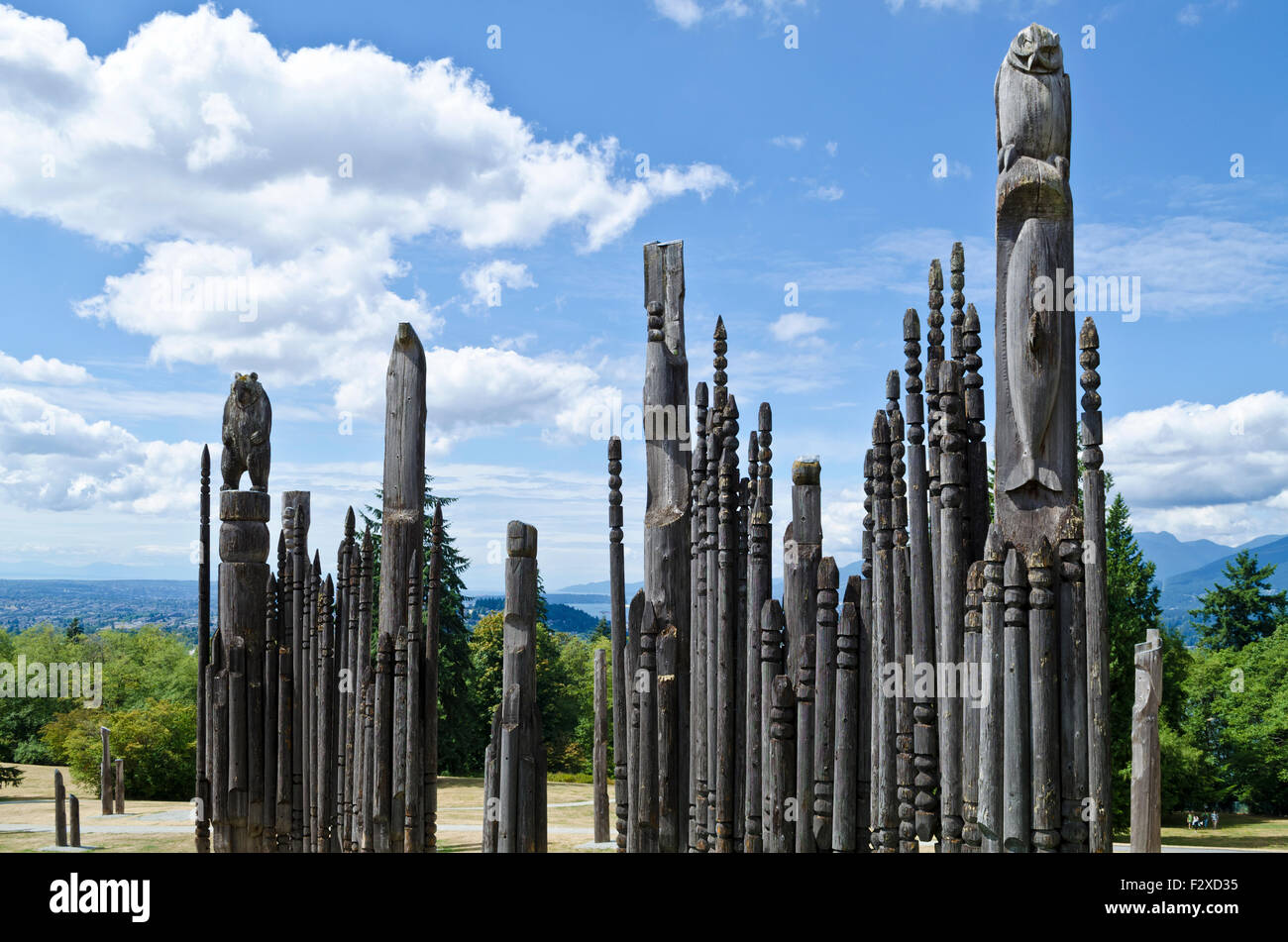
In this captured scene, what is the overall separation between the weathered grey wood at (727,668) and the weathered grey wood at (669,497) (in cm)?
36

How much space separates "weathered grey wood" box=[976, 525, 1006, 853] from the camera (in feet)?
14.1

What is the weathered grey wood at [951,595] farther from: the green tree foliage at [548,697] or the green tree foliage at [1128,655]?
the green tree foliage at [548,697]

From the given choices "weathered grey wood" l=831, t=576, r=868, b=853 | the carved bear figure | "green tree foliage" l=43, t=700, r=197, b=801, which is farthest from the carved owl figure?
"green tree foliage" l=43, t=700, r=197, b=801

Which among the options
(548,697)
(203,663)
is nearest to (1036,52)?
(203,663)

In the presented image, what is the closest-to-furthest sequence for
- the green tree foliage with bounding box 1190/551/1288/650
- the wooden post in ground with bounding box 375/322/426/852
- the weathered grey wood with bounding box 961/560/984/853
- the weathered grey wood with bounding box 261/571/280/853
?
the weathered grey wood with bounding box 961/560/984/853 → the wooden post in ground with bounding box 375/322/426/852 → the weathered grey wood with bounding box 261/571/280/853 → the green tree foliage with bounding box 1190/551/1288/650

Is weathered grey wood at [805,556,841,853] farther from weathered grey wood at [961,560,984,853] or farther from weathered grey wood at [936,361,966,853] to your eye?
weathered grey wood at [961,560,984,853]

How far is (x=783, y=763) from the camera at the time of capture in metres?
5.10

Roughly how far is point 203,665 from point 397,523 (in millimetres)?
3634

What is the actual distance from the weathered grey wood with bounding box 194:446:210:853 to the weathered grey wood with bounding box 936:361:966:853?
6480 millimetres

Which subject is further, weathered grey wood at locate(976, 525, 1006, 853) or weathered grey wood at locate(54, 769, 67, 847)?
weathered grey wood at locate(54, 769, 67, 847)

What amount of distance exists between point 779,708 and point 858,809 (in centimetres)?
57

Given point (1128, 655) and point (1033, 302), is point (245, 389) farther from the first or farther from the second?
point (1128, 655)
